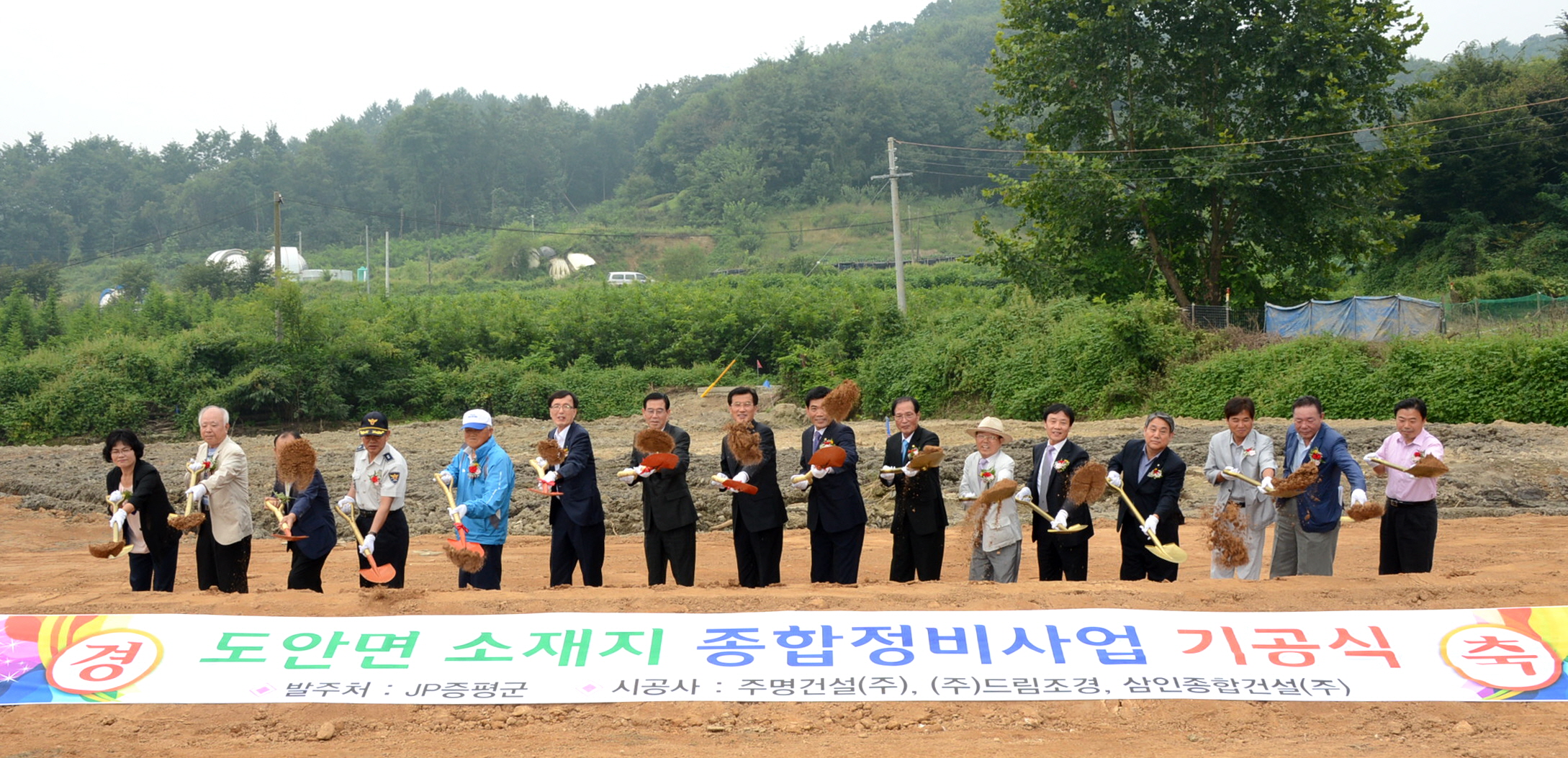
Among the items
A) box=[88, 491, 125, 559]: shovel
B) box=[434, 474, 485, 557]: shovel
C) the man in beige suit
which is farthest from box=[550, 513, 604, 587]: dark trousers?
box=[88, 491, 125, 559]: shovel

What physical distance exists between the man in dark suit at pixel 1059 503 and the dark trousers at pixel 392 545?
3918 mm

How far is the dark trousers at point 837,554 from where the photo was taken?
7.13m

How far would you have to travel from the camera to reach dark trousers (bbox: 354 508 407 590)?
22.9 feet

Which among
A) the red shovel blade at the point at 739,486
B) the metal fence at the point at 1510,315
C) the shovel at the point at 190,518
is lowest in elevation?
the shovel at the point at 190,518

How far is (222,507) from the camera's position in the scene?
6.82 metres

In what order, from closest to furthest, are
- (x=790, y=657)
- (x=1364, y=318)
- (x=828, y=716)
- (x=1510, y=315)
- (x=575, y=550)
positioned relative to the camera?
(x=828, y=716)
(x=790, y=657)
(x=575, y=550)
(x=1510, y=315)
(x=1364, y=318)

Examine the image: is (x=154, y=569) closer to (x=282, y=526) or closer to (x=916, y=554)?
(x=282, y=526)

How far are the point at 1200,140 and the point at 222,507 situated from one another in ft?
68.1

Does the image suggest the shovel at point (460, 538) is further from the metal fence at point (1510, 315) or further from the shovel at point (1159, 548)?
the metal fence at point (1510, 315)

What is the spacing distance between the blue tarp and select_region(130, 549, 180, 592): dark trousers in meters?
17.9

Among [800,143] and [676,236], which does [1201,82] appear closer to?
[676,236]

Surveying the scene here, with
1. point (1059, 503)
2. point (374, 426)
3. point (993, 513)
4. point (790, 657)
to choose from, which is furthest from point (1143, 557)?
point (374, 426)

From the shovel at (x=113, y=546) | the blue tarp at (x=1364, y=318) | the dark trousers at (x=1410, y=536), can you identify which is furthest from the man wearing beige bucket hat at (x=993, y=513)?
the blue tarp at (x=1364, y=318)

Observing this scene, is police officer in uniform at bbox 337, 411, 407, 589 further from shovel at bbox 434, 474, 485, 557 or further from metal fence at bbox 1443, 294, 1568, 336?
metal fence at bbox 1443, 294, 1568, 336
